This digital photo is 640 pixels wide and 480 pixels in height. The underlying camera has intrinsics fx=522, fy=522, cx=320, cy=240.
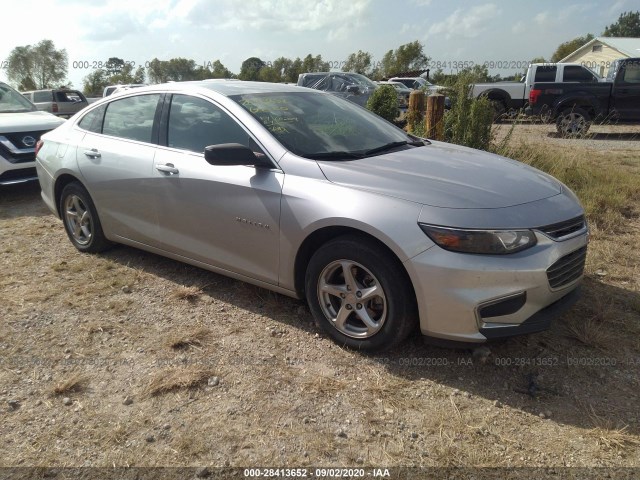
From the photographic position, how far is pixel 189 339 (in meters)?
3.40

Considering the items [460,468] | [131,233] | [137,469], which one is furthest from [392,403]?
[131,233]

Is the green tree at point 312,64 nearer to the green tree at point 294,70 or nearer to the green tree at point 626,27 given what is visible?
the green tree at point 294,70

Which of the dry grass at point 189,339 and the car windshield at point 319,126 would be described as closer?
the dry grass at point 189,339

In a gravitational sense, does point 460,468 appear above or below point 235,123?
below

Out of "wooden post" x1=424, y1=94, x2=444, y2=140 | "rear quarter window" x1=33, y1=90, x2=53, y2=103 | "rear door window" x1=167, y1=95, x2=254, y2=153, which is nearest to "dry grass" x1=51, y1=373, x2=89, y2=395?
"rear door window" x1=167, y1=95, x2=254, y2=153

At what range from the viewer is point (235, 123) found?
3643 millimetres

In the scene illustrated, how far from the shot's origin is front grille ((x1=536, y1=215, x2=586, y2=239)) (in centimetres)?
288

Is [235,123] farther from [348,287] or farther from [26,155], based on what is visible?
[26,155]

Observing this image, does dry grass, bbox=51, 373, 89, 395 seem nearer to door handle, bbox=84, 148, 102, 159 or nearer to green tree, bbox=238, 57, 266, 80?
door handle, bbox=84, 148, 102, 159

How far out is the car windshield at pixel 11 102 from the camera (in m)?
8.27

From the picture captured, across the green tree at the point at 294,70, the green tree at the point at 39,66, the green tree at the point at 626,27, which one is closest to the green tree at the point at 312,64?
the green tree at the point at 294,70

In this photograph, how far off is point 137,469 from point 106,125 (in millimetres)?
3219

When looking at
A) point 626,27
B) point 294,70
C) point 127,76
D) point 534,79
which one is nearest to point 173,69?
point 127,76

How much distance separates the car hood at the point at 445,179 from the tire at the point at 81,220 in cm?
252
